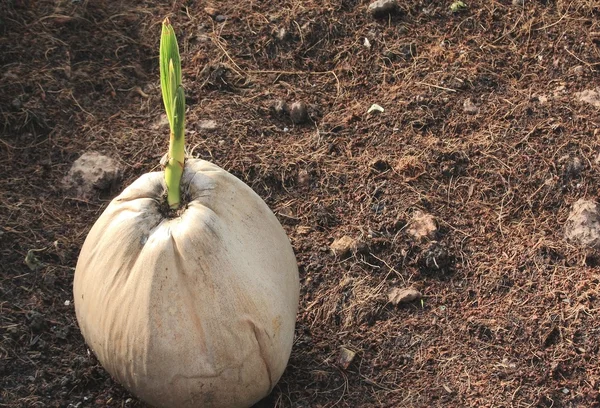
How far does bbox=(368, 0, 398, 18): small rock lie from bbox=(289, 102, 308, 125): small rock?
0.75m

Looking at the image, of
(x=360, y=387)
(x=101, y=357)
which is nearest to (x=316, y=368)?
(x=360, y=387)

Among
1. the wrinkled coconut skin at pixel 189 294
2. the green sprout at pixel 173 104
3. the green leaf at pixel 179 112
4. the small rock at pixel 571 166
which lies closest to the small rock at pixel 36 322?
the wrinkled coconut skin at pixel 189 294

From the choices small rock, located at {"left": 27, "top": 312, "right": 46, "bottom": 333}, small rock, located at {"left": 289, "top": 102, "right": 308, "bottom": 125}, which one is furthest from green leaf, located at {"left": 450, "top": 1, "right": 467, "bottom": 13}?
small rock, located at {"left": 27, "top": 312, "right": 46, "bottom": 333}

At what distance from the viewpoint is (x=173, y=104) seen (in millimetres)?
2455

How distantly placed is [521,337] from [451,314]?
0.85 feet

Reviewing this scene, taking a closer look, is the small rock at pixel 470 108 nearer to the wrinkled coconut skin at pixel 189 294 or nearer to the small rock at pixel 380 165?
the small rock at pixel 380 165

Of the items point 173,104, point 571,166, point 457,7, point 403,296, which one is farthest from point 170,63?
point 457,7

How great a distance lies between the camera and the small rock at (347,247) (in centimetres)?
334

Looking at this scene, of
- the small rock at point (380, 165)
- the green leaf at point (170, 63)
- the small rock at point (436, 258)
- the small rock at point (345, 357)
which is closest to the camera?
the green leaf at point (170, 63)

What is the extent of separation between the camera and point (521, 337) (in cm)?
306

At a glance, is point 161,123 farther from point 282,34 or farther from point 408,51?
point 408,51

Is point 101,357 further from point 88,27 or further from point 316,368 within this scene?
point 88,27

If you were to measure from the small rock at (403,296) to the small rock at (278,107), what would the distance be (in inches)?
44.4

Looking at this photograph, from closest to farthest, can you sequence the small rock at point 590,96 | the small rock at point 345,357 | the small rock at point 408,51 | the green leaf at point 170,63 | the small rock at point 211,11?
the green leaf at point 170,63, the small rock at point 345,357, the small rock at point 590,96, the small rock at point 408,51, the small rock at point 211,11
